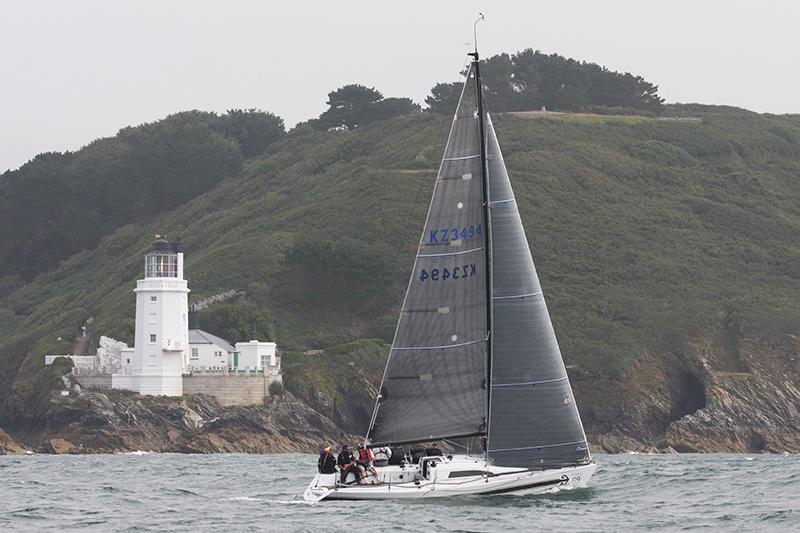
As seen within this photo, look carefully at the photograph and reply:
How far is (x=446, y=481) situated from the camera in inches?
1282

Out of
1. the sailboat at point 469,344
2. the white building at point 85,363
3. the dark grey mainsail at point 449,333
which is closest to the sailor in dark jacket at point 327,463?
the sailboat at point 469,344

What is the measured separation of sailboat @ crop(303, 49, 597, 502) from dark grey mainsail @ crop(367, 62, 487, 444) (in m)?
0.02

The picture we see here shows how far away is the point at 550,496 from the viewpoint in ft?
111

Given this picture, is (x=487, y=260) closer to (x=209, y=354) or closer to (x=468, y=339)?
(x=468, y=339)

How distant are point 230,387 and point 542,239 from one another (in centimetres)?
2790

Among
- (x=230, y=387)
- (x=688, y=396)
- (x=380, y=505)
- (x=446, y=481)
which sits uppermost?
(x=230, y=387)

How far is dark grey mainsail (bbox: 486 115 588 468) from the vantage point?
33.2 m

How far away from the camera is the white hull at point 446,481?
3259 centimetres

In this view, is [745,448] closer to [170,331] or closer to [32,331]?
[170,331]

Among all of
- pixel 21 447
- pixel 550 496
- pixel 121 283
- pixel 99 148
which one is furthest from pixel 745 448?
pixel 99 148

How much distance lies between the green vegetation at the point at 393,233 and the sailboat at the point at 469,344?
4049 cm

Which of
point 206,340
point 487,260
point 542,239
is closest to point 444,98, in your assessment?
point 542,239

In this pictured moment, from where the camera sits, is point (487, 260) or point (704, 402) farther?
point (704, 402)

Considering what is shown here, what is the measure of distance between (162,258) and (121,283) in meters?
26.5
